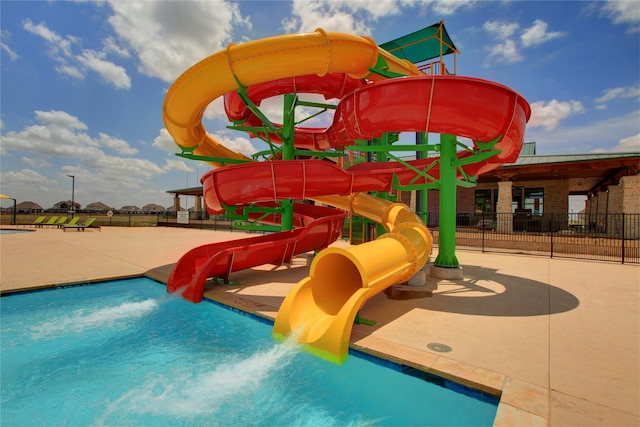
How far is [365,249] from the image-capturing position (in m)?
5.55

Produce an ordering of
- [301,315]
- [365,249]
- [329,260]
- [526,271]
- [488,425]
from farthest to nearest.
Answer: [526,271] → [329,260] → [365,249] → [301,315] → [488,425]

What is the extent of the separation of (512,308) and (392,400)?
13.0 ft

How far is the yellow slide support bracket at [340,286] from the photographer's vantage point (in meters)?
4.48

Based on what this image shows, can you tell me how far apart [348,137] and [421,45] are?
8.73 m

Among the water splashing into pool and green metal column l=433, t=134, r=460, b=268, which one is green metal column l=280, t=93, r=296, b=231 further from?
green metal column l=433, t=134, r=460, b=268

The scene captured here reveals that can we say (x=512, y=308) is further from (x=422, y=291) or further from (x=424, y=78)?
(x=424, y=78)

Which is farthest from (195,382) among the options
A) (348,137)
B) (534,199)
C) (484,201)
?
(534,199)

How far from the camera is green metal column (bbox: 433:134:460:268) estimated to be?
8.73m

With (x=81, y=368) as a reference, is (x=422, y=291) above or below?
above

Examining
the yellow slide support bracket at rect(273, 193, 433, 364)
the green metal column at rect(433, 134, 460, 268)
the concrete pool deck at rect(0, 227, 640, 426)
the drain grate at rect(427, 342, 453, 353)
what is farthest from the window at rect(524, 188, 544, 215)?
the drain grate at rect(427, 342, 453, 353)

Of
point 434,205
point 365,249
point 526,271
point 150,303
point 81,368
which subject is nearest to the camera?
point 81,368

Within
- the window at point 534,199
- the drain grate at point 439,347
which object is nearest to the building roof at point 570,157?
the window at point 534,199

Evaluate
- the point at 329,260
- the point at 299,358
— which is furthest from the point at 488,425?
the point at 329,260

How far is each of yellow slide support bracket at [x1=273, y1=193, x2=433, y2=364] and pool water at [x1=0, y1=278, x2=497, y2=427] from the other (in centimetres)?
28
